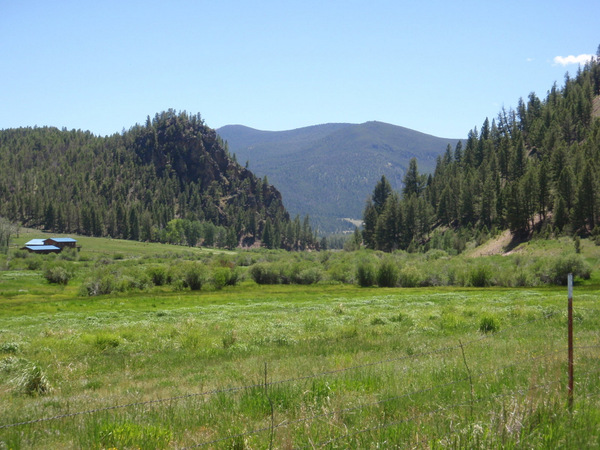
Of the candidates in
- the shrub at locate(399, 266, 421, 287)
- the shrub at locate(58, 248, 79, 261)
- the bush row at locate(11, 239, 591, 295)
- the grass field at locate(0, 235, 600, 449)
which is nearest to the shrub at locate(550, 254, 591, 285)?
the bush row at locate(11, 239, 591, 295)

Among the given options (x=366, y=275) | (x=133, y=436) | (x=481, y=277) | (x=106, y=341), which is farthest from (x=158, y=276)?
(x=133, y=436)

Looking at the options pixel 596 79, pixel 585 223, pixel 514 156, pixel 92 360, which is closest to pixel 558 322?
pixel 92 360

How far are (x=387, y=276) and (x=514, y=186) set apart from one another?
43.3m

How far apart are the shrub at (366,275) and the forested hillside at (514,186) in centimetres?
3801

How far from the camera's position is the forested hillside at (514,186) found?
9188 cm

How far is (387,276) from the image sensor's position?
2987 inches

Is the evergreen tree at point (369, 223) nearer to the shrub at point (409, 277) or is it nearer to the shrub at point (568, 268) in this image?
the shrub at point (409, 277)

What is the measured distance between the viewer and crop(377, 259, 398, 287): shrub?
7569 centimetres

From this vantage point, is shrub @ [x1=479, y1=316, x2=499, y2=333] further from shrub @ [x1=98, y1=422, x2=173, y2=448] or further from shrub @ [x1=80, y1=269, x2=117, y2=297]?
shrub @ [x1=80, y1=269, x2=117, y2=297]

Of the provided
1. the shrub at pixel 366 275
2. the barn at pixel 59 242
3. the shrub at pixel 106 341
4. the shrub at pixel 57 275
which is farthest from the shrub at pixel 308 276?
the barn at pixel 59 242

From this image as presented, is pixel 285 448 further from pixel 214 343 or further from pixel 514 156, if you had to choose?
pixel 514 156

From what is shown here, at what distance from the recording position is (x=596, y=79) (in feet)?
611

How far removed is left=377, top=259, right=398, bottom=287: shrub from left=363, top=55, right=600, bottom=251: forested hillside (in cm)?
3483

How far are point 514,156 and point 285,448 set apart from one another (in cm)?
14185
